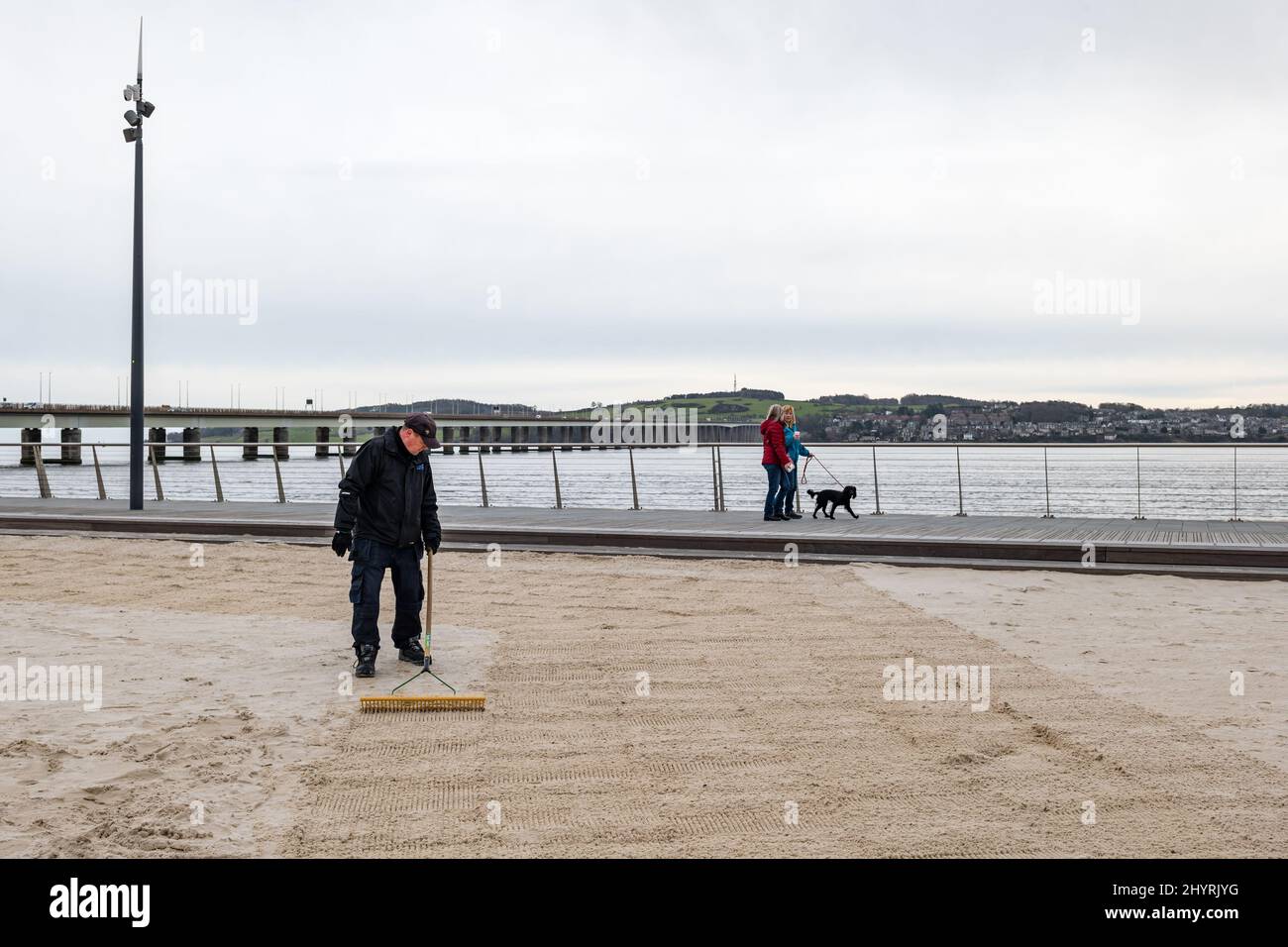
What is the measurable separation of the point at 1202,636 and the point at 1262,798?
4.28 metres

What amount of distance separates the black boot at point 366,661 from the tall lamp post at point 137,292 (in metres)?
14.0

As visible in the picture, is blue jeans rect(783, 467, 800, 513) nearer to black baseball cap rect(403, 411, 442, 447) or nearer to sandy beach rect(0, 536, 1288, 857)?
sandy beach rect(0, 536, 1288, 857)

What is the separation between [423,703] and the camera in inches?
261

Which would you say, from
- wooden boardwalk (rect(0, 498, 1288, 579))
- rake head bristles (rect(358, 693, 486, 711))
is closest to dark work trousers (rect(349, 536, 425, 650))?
rake head bristles (rect(358, 693, 486, 711))

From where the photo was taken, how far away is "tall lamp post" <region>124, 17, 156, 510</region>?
65.2 ft

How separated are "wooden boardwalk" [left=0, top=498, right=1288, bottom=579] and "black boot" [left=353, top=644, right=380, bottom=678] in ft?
23.3

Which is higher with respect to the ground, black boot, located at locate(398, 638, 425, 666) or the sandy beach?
black boot, located at locate(398, 638, 425, 666)

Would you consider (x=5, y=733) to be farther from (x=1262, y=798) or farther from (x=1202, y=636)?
(x=1202, y=636)

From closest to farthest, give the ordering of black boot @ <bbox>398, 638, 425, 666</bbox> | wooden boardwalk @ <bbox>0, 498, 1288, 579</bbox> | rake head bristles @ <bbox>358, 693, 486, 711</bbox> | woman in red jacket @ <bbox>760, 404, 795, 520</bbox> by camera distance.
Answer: rake head bristles @ <bbox>358, 693, 486, 711</bbox> → black boot @ <bbox>398, 638, 425, 666</bbox> → wooden boardwalk @ <bbox>0, 498, 1288, 579</bbox> → woman in red jacket @ <bbox>760, 404, 795, 520</bbox>

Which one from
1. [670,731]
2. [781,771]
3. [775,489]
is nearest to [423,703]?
[670,731]

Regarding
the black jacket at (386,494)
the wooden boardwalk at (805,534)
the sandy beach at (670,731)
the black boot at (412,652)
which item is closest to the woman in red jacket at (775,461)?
the wooden boardwalk at (805,534)

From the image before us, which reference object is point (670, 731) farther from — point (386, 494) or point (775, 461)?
point (775, 461)

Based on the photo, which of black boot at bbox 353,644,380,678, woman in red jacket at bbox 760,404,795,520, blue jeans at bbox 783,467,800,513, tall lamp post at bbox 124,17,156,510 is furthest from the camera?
tall lamp post at bbox 124,17,156,510
